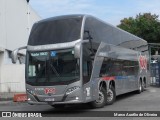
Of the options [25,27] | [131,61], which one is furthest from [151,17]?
[131,61]

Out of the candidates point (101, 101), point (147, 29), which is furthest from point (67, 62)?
point (147, 29)

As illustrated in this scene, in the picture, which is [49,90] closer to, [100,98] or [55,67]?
[55,67]

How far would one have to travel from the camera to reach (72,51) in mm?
15383

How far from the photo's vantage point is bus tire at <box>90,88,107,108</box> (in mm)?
17219

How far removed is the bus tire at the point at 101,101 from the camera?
1722 cm

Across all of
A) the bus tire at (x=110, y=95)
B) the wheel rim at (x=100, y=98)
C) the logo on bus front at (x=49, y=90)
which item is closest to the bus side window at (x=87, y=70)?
the logo on bus front at (x=49, y=90)

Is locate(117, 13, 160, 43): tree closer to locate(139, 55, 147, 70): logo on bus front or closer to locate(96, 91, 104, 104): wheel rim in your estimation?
locate(139, 55, 147, 70): logo on bus front

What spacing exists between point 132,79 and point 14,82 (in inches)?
445

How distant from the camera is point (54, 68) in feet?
50.9

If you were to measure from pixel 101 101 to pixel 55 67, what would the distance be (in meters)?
3.24

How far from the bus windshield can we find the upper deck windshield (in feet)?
1.73

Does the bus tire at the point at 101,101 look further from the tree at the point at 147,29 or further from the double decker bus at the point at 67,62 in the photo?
the tree at the point at 147,29

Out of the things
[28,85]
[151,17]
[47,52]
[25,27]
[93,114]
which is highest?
[151,17]

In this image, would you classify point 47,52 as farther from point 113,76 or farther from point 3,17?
point 3,17
